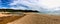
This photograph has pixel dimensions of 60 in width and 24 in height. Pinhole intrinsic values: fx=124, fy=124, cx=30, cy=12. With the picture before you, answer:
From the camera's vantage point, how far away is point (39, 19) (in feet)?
3.95

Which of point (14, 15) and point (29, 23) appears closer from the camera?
point (29, 23)

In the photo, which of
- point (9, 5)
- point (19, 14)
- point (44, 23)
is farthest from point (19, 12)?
point (44, 23)

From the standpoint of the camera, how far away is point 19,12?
1.33 m

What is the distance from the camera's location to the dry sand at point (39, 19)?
118 cm

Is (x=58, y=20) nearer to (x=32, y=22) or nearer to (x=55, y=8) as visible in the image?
(x=55, y=8)

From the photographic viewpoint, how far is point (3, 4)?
1324mm

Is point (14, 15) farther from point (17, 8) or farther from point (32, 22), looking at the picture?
point (32, 22)

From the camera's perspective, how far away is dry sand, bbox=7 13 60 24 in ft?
3.86

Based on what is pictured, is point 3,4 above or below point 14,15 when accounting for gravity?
above

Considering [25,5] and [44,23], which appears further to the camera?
[25,5]

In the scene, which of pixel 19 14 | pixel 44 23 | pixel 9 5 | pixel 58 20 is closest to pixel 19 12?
pixel 19 14

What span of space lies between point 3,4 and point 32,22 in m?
0.39

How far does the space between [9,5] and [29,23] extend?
0.31 m

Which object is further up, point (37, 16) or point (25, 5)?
point (25, 5)
